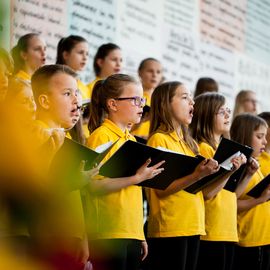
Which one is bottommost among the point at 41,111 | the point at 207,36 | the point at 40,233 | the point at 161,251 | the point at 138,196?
the point at 161,251

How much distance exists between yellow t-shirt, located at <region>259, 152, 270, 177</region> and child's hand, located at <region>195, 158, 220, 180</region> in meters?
1.23

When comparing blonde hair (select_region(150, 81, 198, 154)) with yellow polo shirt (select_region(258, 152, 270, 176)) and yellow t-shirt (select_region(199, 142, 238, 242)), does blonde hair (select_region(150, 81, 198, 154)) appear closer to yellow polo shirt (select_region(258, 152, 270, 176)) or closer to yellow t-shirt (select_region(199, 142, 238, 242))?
yellow t-shirt (select_region(199, 142, 238, 242))

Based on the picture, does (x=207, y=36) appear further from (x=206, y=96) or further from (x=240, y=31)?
(x=206, y=96)

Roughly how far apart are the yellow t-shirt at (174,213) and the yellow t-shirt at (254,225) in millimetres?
721

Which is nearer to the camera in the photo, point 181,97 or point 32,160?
point 32,160

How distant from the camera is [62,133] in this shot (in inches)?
54.7

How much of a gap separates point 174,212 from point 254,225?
0.85 metres

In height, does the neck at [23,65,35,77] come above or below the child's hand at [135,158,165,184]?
above

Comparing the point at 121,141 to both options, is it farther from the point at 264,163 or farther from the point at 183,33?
the point at 183,33

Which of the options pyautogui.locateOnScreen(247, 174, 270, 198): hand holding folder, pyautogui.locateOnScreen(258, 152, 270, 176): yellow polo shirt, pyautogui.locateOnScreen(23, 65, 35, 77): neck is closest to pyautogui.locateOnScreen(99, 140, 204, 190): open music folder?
pyautogui.locateOnScreen(247, 174, 270, 198): hand holding folder

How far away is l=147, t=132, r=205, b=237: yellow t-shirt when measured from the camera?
2.65m

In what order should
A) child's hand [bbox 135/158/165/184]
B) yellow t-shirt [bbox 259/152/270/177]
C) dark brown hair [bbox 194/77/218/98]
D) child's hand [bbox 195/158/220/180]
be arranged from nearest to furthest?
child's hand [bbox 135/158/165/184] → child's hand [bbox 195/158/220/180] → yellow t-shirt [bbox 259/152/270/177] → dark brown hair [bbox 194/77/218/98]

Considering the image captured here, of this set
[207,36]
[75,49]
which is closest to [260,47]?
[207,36]

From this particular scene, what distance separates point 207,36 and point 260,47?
1190 mm
